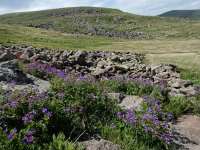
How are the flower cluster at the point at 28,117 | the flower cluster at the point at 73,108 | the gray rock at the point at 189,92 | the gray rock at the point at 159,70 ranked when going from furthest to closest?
the gray rock at the point at 159,70 → the gray rock at the point at 189,92 → the flower cluster at the point at 73,108 → the flower cluster at the point at 28,117

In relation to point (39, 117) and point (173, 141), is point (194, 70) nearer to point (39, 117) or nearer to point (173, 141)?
point (173, 141)

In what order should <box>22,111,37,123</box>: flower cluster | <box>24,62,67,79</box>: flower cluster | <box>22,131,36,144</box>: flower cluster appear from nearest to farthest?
<box>22,131,36,144</box>: flower cluster < <box>22,111,37,123</box>: flower cluster < <box>24,62,67,79</box>: flower cluster

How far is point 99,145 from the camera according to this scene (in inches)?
250

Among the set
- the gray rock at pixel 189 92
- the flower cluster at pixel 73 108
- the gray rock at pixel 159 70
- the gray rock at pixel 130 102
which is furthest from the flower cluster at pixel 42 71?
the gray rock at pixel 159 70

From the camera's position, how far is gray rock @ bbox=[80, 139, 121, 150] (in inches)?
246

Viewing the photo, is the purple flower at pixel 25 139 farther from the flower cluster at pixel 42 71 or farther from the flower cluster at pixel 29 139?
the flower cluster at pixel 42 71

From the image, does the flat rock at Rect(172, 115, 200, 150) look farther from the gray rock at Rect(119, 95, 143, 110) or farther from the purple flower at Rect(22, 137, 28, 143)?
the purple flower at Rect(22, 137, 28, 143)

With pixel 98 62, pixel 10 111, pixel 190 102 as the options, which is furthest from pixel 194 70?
pixel 10 111

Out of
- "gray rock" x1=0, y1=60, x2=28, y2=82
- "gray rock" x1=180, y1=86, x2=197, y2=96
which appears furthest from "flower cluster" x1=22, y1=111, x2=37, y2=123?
"gray rock" x1=180, y1=86, x2=197, y2=96

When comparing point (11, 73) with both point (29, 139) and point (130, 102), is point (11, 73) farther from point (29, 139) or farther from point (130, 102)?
point (29, 139)

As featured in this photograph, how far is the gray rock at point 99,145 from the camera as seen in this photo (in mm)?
6258

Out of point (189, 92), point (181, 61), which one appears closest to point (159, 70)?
point (181, 61)

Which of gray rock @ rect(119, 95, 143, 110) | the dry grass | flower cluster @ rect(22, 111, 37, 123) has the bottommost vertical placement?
the dry grass

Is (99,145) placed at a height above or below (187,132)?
above
